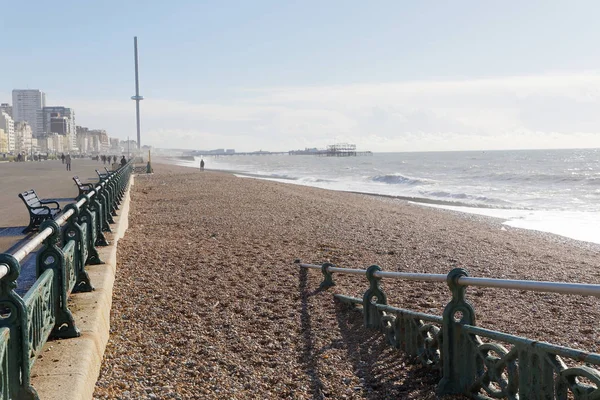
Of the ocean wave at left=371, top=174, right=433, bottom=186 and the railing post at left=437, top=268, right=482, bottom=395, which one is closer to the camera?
the railing post at left=437, top=268, right=482, bottom=395

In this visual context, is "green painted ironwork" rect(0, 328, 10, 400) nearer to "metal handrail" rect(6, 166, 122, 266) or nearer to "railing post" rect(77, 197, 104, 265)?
"metal handrail" rect(6, 166, 122, 266)

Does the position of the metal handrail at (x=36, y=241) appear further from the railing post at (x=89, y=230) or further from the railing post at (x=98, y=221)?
the railing post at (x=98, y=221)

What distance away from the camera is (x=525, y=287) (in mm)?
3621

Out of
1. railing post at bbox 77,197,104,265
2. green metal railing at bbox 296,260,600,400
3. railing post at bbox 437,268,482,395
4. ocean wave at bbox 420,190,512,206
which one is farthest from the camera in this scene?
ocean wave at bbox 420,190,512,206

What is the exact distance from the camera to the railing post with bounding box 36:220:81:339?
432 centimetres

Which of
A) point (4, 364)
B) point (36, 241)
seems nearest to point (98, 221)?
point (36, 241)

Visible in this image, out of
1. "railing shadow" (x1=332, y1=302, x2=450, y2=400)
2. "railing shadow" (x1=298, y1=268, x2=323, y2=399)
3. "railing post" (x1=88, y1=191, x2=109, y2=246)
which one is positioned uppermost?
"railing post" (x1=88, y1=191, x2=109, y2=246)

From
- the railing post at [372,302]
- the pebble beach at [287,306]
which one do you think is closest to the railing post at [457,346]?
the pebble beach at [287,306]

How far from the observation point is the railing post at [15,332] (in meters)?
2.96

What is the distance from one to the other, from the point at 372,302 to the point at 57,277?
299 cm

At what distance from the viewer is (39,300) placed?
3.69 m

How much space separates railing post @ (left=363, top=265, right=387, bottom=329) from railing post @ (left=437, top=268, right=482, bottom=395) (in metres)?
1.54

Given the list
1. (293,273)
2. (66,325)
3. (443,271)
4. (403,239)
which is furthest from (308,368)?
(403,239)

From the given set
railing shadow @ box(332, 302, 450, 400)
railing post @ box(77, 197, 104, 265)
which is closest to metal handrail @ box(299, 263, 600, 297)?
railing shadow @ box(332, 302, 450, 400)
